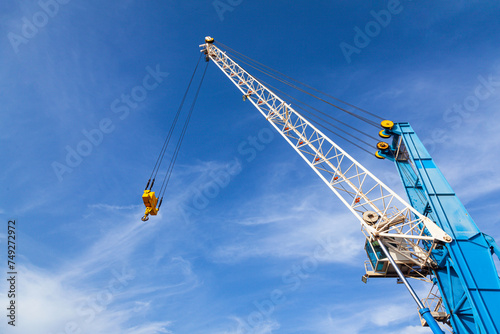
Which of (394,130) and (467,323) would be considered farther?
(394,130)

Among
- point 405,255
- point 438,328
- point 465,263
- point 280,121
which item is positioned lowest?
point 438,328

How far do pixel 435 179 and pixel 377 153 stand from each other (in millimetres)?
6651

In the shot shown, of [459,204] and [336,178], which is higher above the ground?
[336,178]

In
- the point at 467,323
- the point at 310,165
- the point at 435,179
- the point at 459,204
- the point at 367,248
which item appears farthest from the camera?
the point at 310,165

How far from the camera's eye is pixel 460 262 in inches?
772

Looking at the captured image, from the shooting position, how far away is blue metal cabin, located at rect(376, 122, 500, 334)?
725 inches

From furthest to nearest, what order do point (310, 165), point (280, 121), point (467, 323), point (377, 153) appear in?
point (280, 121) < point (310, 165) < point (377, 153) < point (467, 323)

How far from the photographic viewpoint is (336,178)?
96.3ft

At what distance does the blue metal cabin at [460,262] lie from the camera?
18.4 metres

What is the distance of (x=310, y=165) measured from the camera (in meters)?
31.3

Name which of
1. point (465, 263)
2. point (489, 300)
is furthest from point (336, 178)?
point (489, 300)

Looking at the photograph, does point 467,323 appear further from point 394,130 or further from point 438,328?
point 394,130

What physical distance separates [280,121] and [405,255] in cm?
1898

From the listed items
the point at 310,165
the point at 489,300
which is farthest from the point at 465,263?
the point at 310,165
